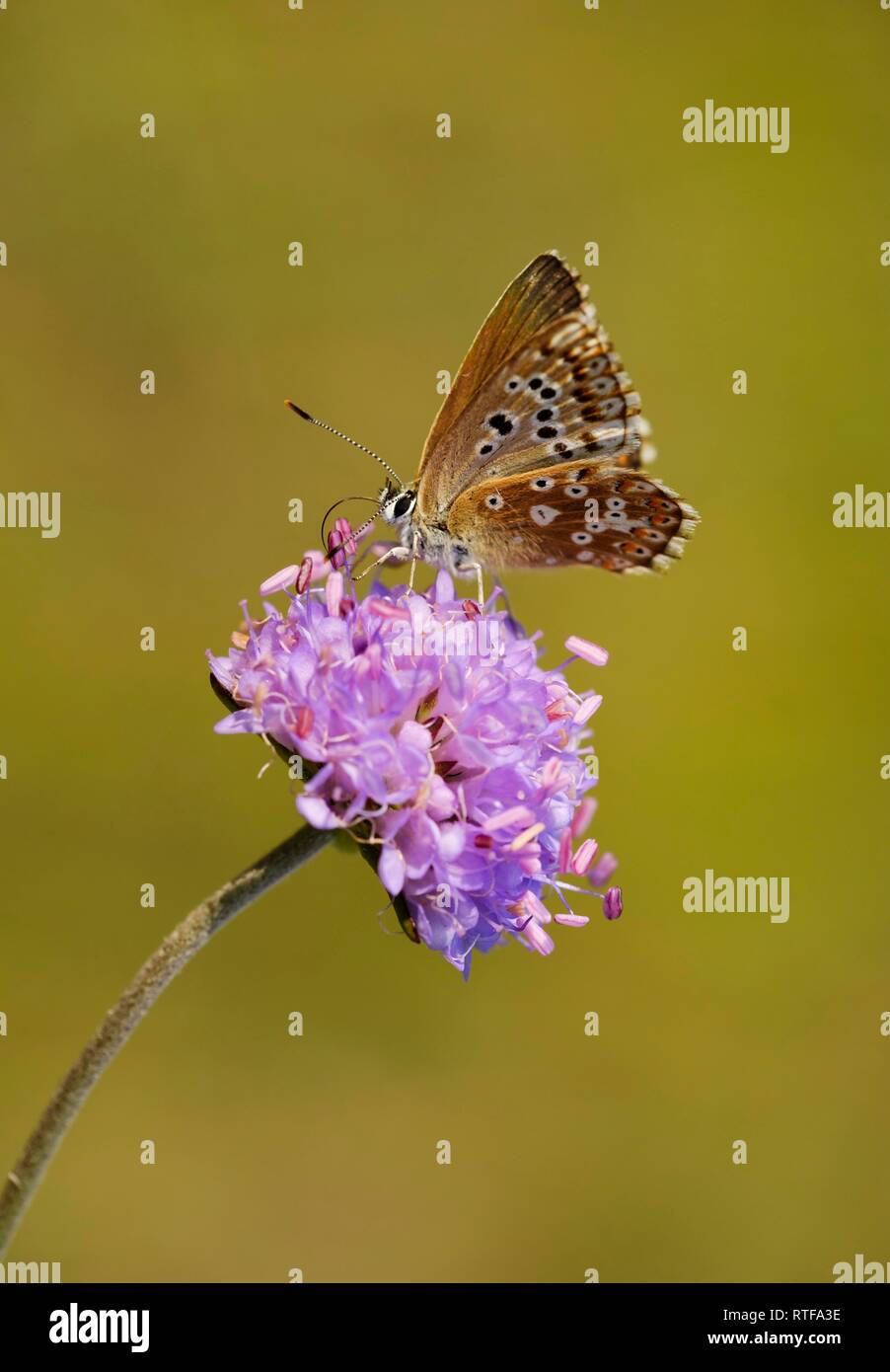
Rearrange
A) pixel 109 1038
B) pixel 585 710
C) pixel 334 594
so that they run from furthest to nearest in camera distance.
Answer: pixel 585 710 < pixel 334 594 < pixel 109 1038

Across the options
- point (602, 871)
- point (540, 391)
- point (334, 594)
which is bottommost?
point (602, 871)

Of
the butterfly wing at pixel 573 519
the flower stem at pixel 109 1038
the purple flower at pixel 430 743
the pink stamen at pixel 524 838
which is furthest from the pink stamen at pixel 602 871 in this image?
the butterfly wing at pixel 573 519

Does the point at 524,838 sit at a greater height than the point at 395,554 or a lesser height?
lesser

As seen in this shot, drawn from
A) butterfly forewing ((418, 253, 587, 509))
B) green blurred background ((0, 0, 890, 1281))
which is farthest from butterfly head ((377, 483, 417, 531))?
green blurred background ((0, 0, 890, 1281))

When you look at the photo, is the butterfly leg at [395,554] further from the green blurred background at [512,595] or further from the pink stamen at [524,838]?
the green blurred background at [512,595]

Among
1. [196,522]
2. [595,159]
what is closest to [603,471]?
[196,522]

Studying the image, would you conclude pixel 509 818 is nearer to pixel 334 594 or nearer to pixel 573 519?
pixel 334 594

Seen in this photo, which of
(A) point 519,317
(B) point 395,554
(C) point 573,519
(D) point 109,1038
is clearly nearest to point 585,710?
(C) point 573,519

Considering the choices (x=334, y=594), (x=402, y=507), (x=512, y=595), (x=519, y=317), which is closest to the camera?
(x=334, y=594)
